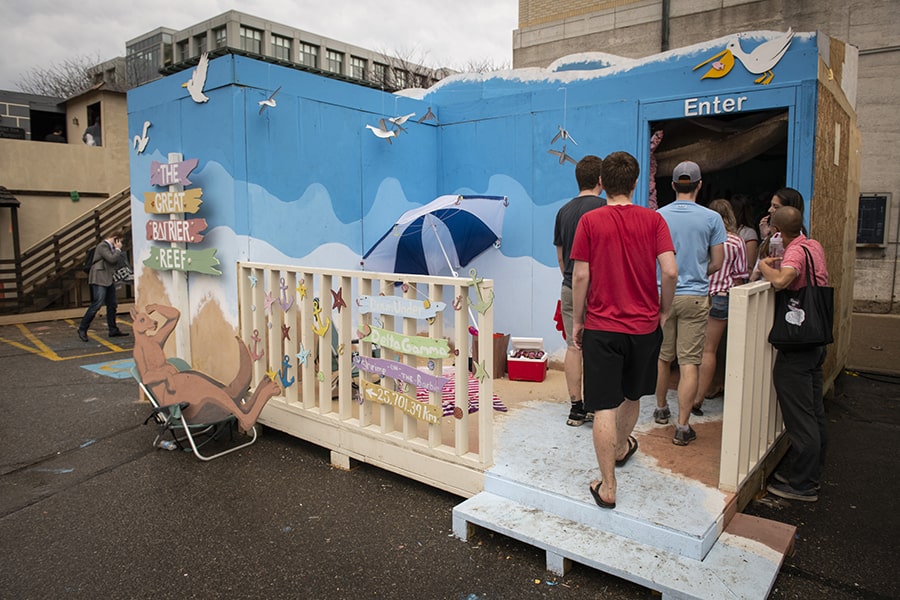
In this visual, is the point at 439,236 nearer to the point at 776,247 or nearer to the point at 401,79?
the point at 776,247

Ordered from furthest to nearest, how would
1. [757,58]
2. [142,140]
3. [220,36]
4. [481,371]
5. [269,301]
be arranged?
1. [220,36]
2. [142,140]
3. [757,58]
4. [269,301]
5. [481,371]

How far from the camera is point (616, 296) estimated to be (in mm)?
3240

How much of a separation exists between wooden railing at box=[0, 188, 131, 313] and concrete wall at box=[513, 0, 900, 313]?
11718mm

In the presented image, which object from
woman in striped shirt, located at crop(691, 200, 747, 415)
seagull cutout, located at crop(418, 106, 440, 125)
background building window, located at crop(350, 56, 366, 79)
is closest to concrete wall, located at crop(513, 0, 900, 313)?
seagull cutout, located at crop(418, 106, 440, 125)

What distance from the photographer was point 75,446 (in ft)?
17.3

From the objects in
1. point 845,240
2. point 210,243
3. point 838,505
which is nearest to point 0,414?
point 210,243

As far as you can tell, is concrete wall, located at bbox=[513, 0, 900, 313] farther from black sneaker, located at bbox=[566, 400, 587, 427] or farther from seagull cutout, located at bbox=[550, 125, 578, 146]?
black sneaker, located at bbox=[566, 400, 587, 427]

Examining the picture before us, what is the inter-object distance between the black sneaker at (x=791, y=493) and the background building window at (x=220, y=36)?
4423cm

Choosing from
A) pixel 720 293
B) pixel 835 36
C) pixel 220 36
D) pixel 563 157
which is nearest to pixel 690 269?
pixel 720 293

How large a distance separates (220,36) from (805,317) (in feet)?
150

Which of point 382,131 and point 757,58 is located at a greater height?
point 757,58

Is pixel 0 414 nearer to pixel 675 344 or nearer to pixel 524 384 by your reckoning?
pixel 524 384

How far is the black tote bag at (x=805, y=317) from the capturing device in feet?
12.3

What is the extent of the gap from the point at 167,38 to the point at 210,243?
150ft
